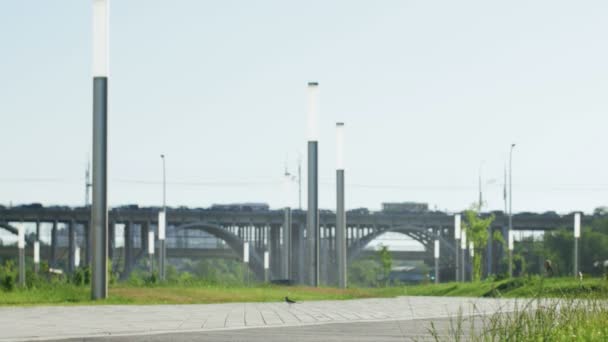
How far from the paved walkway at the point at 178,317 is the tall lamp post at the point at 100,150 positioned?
1147mm

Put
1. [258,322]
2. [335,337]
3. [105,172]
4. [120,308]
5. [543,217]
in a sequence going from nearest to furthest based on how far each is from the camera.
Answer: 1. [335,337]
2. [258,322]
3. [120,308]
4. [105,172]
5. [543,217]

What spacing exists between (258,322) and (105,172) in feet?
15.8

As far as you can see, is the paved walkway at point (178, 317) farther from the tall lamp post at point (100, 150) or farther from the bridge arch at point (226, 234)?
the bridge arch at point (226, 234)

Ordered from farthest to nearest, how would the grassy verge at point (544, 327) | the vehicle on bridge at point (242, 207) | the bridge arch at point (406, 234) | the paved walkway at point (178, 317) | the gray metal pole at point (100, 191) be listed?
the vehicle on bridge at point (242, 207)
the bridge arch at point (406, 234)
the gray metal pole at point (100, 191)
the paved walkway at point (178, 317)
the grassy verge at point (544, 327)

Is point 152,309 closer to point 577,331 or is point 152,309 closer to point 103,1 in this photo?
point 103,1

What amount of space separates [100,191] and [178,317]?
3.78 meters

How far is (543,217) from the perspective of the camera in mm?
94250

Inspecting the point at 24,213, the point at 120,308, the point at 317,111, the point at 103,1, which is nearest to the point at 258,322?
the point at 120,308

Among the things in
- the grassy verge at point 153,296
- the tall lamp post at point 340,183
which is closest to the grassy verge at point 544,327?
the grassy verge at point 153,296

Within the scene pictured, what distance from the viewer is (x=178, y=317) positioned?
13016 millimetres

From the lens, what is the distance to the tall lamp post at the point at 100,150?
15961mm

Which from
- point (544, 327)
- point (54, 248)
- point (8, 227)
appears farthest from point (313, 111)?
point (8, 227)

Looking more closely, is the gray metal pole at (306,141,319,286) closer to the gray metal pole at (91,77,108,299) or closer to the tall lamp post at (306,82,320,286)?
the tall lamp post at (306,82,320,286)

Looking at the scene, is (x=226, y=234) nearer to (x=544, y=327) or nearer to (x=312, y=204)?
(x=312, y=204)
